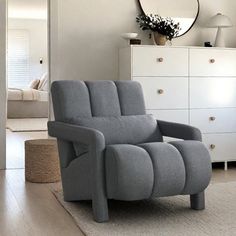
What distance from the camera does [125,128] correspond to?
3455 mm

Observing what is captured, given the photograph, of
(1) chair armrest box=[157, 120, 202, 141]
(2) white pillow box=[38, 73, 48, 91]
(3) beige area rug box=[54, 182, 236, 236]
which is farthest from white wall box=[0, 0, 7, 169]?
(2) white pillow box=[38, 73, 48, 91]

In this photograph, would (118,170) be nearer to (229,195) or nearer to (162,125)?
(162,125)

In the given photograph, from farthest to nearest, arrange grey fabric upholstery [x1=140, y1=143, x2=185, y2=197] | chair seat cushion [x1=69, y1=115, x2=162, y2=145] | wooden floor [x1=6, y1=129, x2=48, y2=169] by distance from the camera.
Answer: wooden floor [x1=6, y1=129, x2=48, y2=169] < chair seat cushion [x1=69, y1=115, x2=162, y2=145] < grey fabric upholstery [x1=140, y1=143, x2=185, y2=197]

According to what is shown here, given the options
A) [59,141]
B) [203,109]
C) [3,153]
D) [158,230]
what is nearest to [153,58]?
[203,109]

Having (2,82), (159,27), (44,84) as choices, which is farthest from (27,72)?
(159,27)

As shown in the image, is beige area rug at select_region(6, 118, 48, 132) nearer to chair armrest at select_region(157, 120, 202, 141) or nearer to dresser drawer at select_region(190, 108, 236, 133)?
dresser drawer at select_region(190, 108, 236, 133)

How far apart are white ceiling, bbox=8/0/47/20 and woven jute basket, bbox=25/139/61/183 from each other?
5.65 meters

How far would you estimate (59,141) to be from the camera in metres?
3.47

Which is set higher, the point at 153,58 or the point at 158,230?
the point at 153,58

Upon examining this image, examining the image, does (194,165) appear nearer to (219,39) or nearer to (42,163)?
(42,163)

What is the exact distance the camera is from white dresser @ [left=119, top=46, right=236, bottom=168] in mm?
4539

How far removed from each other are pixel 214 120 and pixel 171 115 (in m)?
0.49

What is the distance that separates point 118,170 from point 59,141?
0.79m

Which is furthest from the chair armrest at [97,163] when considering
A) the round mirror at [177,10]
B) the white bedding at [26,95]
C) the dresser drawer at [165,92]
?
the white bedding at [26,95]
